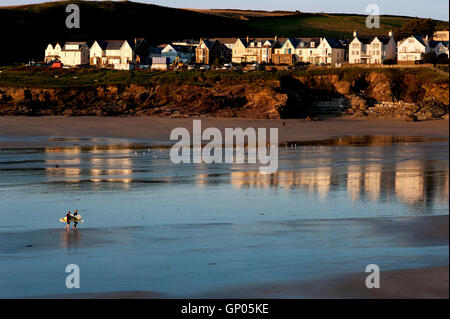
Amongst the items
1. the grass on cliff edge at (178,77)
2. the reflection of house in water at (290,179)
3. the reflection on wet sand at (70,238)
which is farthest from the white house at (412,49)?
the reflection on wet sand at (70,238)

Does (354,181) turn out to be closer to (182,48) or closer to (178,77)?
(178,77)

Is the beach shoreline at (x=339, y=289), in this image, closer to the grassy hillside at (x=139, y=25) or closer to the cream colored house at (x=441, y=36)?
the cream colored house at (x=441, y=36)

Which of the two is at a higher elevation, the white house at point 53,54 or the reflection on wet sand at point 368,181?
the white house at point 53,54

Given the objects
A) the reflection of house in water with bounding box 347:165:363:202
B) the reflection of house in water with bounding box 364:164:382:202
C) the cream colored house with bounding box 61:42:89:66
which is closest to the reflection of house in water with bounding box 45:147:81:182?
the reflection of house in water with bounding box 347:165:363:202

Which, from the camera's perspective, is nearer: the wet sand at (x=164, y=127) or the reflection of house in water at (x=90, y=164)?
the reflection of house in water at (x=90, y=164)

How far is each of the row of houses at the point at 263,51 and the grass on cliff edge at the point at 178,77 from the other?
10.8 meters

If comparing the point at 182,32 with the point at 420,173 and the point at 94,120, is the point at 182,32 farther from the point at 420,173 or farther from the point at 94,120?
the point at 420,173

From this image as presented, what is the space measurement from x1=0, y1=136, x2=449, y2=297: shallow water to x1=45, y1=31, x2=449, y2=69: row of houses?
191 feet

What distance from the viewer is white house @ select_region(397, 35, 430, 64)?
89.9 meters

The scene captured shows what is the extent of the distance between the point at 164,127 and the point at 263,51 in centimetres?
5097

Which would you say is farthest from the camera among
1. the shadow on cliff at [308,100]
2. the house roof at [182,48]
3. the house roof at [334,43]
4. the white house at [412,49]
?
the house roof at [182,48]

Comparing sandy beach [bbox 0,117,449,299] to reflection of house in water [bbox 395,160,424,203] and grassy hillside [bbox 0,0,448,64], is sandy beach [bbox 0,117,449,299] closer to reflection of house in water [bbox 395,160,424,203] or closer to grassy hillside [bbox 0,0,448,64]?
reflection of house in water [bbox 395,160,424,203]

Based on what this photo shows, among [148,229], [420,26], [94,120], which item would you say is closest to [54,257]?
[148,229]

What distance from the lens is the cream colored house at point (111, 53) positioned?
10662 centimetres
